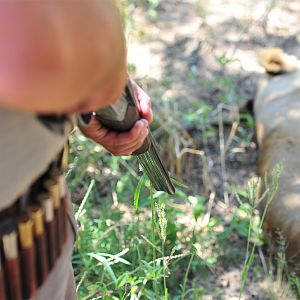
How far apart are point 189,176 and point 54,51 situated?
2.08 m

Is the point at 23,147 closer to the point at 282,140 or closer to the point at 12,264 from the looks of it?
the point at 12,264

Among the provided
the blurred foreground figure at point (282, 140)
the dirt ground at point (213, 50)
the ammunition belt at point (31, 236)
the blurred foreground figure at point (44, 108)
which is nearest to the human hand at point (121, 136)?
the blurred foreground figure at point (44, 108)

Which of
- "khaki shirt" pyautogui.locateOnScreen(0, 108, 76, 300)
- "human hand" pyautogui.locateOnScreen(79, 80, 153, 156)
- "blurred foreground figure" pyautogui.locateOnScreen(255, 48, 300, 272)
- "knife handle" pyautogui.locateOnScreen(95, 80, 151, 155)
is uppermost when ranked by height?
"khaki shirt" pyautogui.locateOnScreen(0, 108, 76, 300)

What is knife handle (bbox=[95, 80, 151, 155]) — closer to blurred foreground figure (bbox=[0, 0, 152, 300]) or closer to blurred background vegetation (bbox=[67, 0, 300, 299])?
blurred foreground figure (bbox=[0, 0, 152, 300])

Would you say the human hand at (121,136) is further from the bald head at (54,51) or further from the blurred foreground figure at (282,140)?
the blurred foreground figure at (282,140)

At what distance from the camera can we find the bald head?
80cm

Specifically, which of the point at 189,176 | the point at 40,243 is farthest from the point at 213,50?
the point at 40,243

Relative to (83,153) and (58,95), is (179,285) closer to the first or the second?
(83,153)

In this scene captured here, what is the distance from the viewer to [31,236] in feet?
3.41

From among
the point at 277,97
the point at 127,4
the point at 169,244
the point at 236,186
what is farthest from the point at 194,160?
the point at 127,4

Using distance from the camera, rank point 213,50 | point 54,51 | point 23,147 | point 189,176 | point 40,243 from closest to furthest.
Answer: point 54,51
point 23,147
point 40,243
point 189,176
point 213,50

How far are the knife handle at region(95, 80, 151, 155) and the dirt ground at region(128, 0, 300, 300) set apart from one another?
1.49 m

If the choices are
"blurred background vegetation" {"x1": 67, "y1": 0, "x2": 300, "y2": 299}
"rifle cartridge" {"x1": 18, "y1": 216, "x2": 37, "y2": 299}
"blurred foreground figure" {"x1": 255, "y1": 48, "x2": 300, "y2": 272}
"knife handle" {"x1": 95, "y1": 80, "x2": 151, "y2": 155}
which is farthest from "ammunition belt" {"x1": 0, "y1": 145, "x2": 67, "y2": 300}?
"blurred foreground figure" {"x1": 255, "y1": 48, "x2": 300, "y2": 272}

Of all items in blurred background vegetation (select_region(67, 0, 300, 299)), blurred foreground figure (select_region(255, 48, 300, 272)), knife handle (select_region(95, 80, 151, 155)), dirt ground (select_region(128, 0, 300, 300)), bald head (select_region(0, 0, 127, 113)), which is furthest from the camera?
dirt ground (select_region(128, 0, 300, 300))
